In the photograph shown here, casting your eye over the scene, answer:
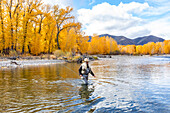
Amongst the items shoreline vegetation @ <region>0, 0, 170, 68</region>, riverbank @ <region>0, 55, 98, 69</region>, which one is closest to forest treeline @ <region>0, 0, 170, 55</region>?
shoreline vegetation @ <region>0, 0, 170, 68</region>

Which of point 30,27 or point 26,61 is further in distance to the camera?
point 30,27

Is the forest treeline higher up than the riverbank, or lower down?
higher up

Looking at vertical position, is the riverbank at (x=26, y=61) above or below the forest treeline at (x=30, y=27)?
below

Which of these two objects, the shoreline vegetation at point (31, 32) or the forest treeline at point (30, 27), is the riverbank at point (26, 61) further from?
the forest treeline at point (30, 27)

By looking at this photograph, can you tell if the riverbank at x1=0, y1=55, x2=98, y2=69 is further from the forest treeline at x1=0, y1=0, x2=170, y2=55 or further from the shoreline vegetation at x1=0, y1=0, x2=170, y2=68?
the forest treeline at x1=0, y1=0, x2=170, y2=55

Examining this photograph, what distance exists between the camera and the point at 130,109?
5977 millimetres

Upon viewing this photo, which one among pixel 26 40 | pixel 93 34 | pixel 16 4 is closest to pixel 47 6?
pixel 16 4

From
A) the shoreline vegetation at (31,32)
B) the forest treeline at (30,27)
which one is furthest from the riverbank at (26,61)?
the forest treeline at (30,27)

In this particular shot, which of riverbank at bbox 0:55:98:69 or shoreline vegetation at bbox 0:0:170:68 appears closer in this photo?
riverbank at bbox 0:55:98:69

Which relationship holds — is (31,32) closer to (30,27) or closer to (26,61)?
(30,27)

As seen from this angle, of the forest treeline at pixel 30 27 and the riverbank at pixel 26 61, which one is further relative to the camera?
the forest treeline at pixel 30 27

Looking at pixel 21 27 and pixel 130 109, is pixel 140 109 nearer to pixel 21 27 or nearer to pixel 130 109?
pixel 130 109

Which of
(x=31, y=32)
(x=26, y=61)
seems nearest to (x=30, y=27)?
(x=31, y=32)

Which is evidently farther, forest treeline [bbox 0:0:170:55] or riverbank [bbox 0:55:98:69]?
forest treeline [bbox 0:0:170:55]
